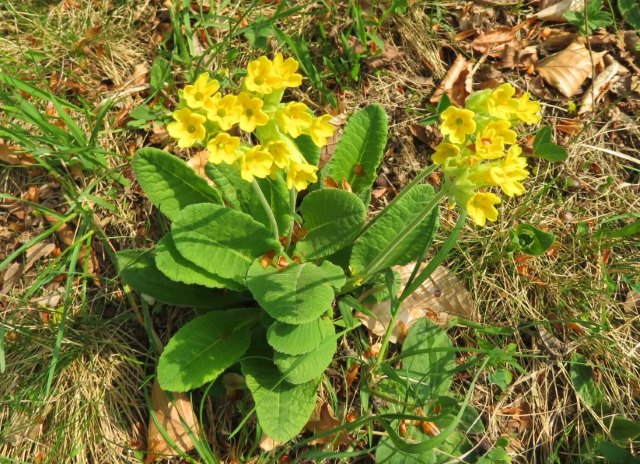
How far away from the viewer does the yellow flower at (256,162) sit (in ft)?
6.66

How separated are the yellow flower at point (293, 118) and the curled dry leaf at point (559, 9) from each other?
230 centimetres

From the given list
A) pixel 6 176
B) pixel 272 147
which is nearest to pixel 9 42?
pixel 6 176

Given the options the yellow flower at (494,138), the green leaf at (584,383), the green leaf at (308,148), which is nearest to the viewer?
the yellow flower at (494,138)

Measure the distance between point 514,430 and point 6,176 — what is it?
293 cm

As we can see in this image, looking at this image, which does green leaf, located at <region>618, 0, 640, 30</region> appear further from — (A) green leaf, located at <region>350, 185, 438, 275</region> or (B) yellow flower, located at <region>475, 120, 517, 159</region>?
(B) yellow flower, located at <region>475, 120, 517, 159</region>

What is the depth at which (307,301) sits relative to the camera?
234 centimetres

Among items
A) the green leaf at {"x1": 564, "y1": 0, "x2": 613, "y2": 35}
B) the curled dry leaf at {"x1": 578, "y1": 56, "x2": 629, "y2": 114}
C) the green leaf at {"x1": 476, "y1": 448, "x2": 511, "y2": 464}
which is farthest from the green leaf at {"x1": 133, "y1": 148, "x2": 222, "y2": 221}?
the green leaf at {"x1": 564, "y1": 0, "x2": 613, "y2": 35}

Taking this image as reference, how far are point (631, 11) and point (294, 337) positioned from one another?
302 cm

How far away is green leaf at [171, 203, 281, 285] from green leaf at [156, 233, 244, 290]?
0.06m

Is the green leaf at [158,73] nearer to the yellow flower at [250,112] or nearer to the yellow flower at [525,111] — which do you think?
the yellow flower at [250,112]

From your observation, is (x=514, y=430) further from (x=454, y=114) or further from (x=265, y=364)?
(x=454, y=114)

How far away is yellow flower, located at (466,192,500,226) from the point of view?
2.04 meters

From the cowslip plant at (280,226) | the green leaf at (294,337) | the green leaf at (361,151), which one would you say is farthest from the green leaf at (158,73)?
the green leaf at (294,337)

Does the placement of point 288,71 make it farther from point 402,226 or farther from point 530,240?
point 530,240
